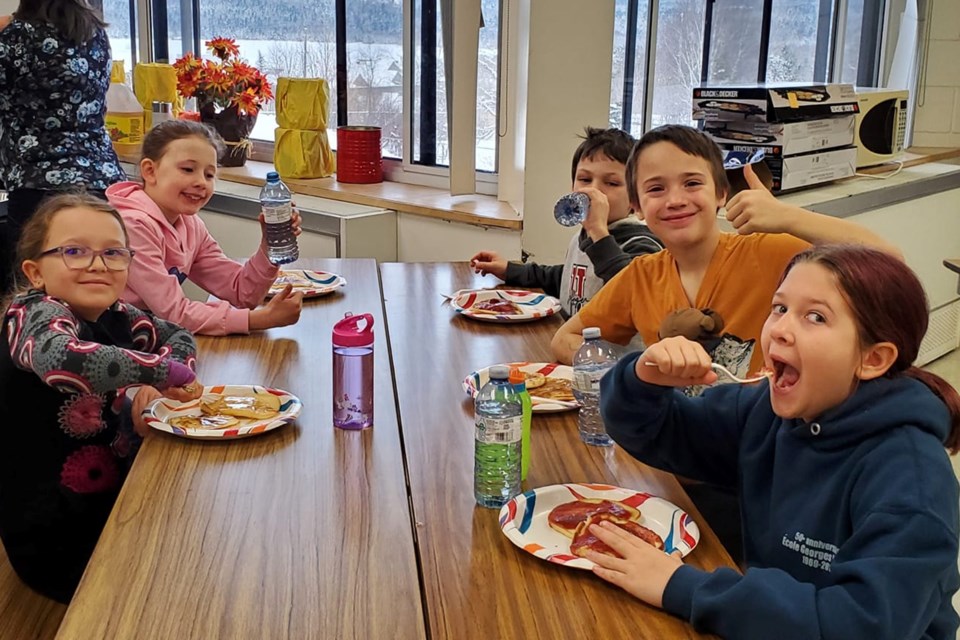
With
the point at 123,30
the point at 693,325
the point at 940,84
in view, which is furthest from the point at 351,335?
the point at 123,30

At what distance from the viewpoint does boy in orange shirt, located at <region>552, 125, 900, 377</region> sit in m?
1.84

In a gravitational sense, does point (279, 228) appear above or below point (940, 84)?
below

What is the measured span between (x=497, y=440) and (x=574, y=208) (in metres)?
1.04

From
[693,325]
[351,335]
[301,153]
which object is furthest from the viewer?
[301,153]

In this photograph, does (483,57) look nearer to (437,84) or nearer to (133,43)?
(437,84)

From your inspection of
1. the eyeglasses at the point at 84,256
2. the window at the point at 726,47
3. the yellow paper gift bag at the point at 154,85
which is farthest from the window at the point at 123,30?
the eyeglasses at the point at 84,256

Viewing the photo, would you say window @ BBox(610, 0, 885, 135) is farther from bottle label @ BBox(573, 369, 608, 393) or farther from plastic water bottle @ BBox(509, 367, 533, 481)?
plastic water bottle @ BBox(509, 367, 533, 481)

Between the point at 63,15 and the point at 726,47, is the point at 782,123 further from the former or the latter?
the point at 63,15

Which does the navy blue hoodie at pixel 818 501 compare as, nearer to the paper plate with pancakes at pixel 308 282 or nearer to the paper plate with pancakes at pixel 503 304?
the paper plate with pancakes at pixel 503 304

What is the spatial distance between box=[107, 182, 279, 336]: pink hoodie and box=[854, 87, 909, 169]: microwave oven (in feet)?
7.79

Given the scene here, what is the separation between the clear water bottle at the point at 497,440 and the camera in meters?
1.37

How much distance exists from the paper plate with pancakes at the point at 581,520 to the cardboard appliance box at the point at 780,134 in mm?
2154

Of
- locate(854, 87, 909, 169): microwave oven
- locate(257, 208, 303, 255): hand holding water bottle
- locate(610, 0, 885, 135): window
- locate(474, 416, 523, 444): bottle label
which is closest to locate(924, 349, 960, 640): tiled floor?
locate(854, 87, 909, 169): microwave oven

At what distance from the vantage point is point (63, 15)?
2.85m
